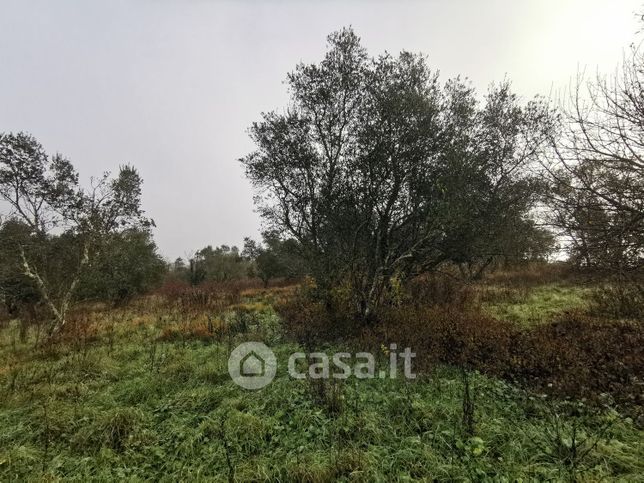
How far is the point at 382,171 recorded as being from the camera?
8469 mm

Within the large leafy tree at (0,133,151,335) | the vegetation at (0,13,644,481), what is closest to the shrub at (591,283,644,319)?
the vegetation at (0,13,644,481)

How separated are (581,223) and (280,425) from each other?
230 inches

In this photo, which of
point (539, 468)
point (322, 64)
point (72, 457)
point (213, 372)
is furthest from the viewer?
point (322, 64)

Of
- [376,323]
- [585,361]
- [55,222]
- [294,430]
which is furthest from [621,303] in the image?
[55,222]

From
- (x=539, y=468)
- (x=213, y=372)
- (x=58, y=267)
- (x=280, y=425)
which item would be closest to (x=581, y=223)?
(x=539, y=468)

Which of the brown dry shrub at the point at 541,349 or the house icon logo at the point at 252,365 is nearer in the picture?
Answer: the brown dry shrub at the point at 541,349

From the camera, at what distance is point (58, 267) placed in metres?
10.9

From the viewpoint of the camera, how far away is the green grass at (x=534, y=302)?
28.6ft

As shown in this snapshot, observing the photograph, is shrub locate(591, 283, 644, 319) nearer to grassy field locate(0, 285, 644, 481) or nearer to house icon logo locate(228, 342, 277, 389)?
grassy field locate(0, 285, 644, 481)

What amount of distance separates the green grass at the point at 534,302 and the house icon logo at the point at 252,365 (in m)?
6.78

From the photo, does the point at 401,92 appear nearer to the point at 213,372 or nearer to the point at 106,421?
the point at 213,372

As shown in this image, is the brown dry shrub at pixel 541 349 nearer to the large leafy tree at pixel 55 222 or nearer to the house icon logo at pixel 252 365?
the house icon logo at pixel 252 365

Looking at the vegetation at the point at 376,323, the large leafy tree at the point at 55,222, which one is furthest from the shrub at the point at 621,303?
the large leafy tree at the point at 55,222

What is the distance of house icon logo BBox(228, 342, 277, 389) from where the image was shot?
A: 5.48m
